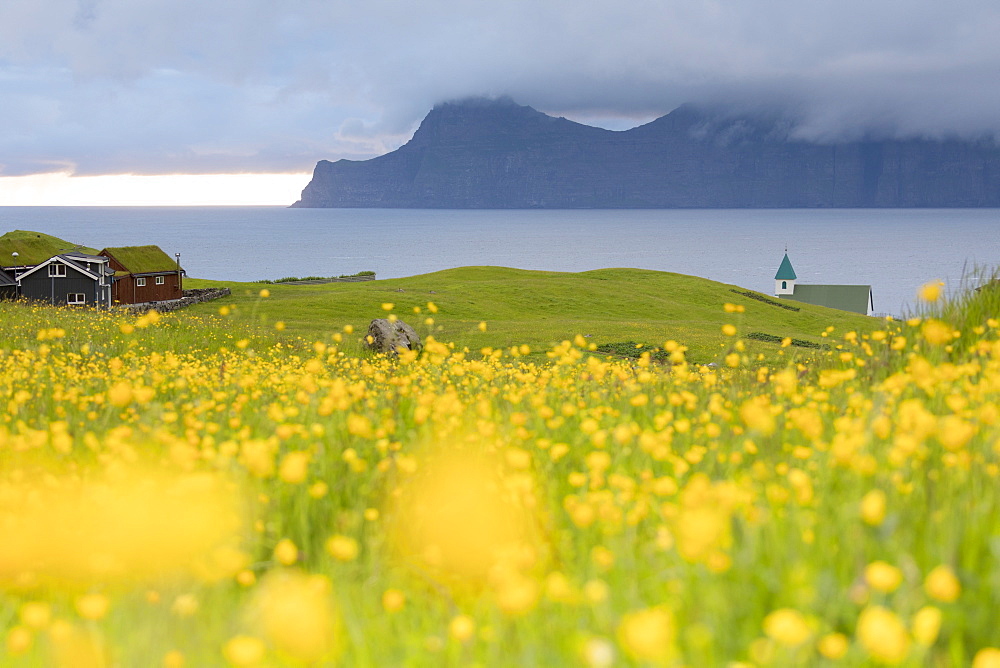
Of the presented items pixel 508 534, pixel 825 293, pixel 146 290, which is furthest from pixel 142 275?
pixel 825 293

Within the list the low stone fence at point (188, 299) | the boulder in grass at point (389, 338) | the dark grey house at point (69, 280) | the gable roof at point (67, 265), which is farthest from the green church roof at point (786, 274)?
the boulder in grass at point (389, 338)

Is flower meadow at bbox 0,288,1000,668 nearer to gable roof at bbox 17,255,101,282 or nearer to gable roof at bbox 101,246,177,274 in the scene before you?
gable roof at bbox 17,255,101,282

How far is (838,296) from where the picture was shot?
87.5 m

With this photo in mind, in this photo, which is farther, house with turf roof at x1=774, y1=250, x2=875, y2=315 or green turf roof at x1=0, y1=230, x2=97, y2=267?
house with turf roof at x1=774, y1=250, x2=875, y2=315

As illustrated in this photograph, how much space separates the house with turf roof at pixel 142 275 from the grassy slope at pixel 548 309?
5.19m

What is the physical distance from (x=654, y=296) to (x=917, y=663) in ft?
197

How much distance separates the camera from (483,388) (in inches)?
306

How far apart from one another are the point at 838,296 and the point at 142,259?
238ft

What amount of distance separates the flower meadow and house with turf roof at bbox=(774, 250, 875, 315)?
8585cm

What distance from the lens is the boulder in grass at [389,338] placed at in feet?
82.8

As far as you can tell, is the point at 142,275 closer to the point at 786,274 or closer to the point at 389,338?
the point at 389,338

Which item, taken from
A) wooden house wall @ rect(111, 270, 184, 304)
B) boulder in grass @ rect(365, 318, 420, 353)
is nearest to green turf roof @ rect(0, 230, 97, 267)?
wooden house wall @ rect(111, 270, 184, 304)

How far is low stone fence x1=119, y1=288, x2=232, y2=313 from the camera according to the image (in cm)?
5325

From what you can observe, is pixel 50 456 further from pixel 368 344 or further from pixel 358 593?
pixel 368 344
